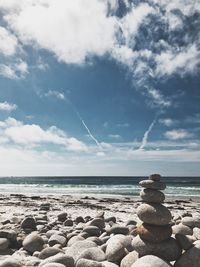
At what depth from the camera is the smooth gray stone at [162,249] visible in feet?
22.2

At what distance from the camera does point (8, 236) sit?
9836 mm

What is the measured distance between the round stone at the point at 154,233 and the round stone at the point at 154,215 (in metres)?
0.11

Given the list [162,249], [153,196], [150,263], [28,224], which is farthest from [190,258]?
[28,224]

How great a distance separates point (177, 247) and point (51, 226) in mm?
7696

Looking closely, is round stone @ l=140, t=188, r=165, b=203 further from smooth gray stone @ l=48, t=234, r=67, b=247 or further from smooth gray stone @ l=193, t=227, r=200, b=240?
smooth gray stone @ l=48, t=234, r=67, b=247

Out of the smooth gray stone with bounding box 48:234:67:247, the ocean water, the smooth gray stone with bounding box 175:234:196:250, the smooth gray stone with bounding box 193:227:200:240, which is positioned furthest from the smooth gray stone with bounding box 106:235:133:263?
the ocean water

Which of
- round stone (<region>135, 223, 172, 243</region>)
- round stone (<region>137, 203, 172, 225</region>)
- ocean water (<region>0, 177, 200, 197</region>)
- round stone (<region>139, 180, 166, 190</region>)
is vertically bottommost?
round stone (<region>135, 223, 172, 243</region>)

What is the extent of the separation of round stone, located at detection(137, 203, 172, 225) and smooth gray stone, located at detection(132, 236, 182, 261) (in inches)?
17.0

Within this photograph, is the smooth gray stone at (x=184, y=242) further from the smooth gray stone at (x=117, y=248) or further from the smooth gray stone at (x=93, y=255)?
the smooth gray stone at (x=93, y=255)

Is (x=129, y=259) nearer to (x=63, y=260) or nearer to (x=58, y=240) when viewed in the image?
(x=63, y=260)

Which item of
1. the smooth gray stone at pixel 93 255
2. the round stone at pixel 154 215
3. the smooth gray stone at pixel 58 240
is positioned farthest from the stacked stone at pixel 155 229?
the smooth gray stone at pixel 58 240

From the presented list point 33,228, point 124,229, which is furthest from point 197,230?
point 33,228

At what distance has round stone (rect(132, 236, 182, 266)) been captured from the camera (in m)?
6.76

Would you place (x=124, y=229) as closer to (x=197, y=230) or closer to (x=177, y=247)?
(x=197, y=230)
